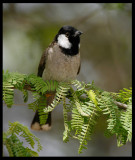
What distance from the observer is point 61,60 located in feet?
9.30

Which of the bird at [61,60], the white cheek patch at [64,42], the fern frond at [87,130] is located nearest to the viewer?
the fern frond at [87,130]

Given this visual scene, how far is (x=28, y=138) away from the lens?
148cm

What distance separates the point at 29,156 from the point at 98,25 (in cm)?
454

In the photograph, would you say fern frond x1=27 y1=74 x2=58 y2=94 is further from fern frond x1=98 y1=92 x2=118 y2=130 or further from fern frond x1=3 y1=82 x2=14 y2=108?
fern frond x1=98 y1=92 x2=118 y2=130

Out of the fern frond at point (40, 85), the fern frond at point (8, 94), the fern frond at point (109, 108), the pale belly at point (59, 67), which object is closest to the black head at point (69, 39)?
the pale belly at point (59, 67)

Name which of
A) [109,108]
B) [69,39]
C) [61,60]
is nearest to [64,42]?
[69,39]

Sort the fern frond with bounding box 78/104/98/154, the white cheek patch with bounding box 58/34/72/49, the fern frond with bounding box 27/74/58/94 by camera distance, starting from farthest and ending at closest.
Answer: the white cheek patch with bounding box 58/34/72/49, the fern frond with bounding box 27/74/58/94, the fern frond with bounding box 78/104/98/154

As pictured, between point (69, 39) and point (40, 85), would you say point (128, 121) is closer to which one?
point (40, 85)

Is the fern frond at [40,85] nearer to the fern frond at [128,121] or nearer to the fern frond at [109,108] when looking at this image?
the fern frond at [109,108]

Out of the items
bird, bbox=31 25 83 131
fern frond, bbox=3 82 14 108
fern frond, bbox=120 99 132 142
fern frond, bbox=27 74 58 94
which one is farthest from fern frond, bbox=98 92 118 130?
bird, bbox=31 25 83 131

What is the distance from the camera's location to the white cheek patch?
295 cm

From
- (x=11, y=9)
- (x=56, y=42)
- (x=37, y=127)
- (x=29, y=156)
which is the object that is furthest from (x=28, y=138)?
(x=11, y=9)

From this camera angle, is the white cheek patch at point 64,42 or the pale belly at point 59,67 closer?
the pale belly at point 59,67

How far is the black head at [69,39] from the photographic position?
2.95m
